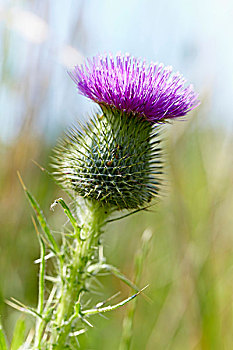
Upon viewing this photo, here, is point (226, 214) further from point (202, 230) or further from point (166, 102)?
point (166, 102)

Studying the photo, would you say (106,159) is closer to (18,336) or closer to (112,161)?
(112,161)

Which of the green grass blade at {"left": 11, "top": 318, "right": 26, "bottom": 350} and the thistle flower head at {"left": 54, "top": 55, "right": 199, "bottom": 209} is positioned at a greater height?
the thistle flower head at {"left": 54, "top": 55, "right": 199, "bottom": 209}

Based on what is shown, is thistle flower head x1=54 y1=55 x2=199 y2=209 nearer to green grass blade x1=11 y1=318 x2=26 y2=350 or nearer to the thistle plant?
the thistle plant

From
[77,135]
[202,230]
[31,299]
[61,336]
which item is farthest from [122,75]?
[31,299]

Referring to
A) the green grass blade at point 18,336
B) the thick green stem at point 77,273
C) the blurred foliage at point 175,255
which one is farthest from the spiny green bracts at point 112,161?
the blurred foliage at point 175,255

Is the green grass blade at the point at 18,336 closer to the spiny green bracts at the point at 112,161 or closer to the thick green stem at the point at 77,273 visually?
the thick green stem at the point at 77,273

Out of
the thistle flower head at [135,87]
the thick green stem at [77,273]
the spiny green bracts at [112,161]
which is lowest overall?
the thick green stem at [77,273]

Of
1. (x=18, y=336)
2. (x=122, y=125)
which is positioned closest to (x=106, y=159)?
(x=122, y=125)

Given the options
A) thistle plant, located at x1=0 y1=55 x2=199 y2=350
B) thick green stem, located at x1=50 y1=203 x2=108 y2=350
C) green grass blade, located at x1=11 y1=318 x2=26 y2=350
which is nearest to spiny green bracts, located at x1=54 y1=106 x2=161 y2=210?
thistle plant, located at x1=0 y1=55 x2=199 y2=350
